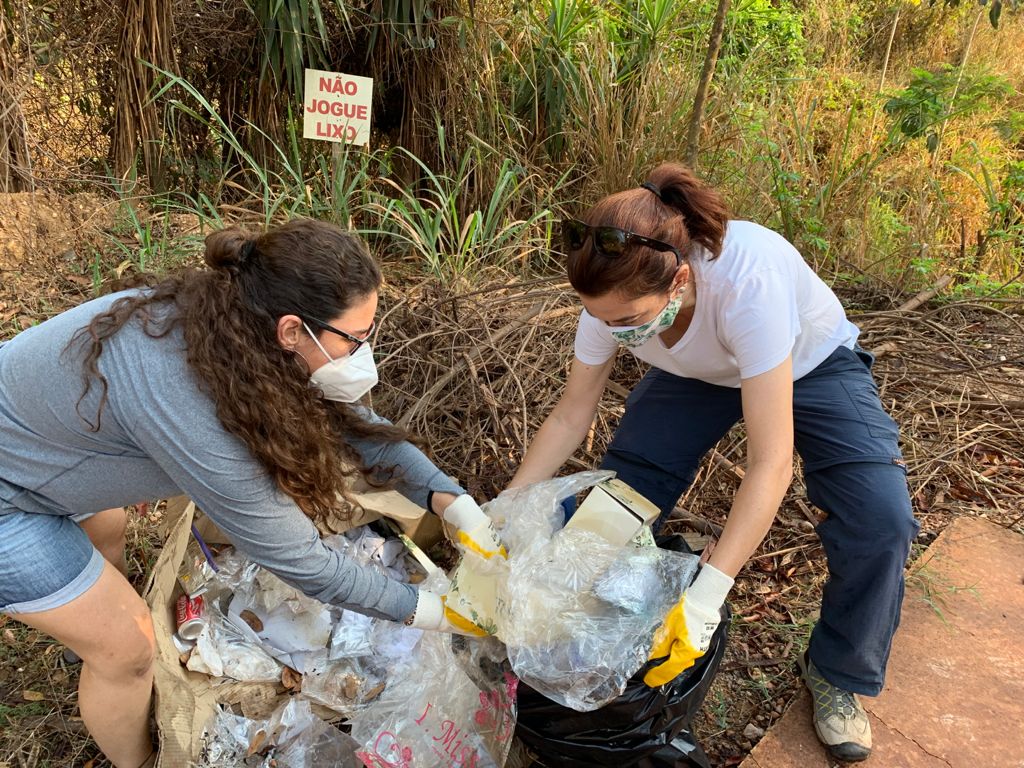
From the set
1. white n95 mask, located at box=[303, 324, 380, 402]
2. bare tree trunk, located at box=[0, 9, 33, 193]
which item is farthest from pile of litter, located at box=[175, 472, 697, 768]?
bare tree trunk, located at box=[0, 9, 33, 193]

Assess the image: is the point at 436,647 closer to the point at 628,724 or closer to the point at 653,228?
the point at 628,724

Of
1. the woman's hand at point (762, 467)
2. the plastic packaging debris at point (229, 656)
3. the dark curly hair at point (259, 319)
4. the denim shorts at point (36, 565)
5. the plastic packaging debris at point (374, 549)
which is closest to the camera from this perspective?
the dark curly hair at point (259, 319)

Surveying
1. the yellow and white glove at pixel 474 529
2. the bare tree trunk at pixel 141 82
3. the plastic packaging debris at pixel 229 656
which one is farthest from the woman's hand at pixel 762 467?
the bare tree trunk at pixel 141 82

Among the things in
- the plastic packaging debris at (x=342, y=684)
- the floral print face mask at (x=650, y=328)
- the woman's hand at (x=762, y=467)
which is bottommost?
the plastic packaging debris at (x=342, y=684)

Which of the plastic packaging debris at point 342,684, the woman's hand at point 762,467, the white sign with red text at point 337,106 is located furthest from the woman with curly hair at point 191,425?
the white sign with red text at point 337,106

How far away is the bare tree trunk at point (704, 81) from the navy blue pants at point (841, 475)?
1954 millimetres

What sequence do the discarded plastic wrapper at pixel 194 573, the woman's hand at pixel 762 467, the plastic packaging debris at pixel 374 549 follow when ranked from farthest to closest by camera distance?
the plastic packaging debris at pixel 374 549
the discarded plastic wrapper at pixel 194 573
the woman's hand at pixel 762 467

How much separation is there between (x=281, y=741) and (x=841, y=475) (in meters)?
1.43

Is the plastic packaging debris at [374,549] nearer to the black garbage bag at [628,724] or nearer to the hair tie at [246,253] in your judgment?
the black garbage bag at [628,724]

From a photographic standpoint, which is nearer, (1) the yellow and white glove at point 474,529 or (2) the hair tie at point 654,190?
(2) the hair tie at point 654,190

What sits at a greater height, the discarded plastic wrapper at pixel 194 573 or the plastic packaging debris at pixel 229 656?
the discarded plastic wrapper at pixel 194 573

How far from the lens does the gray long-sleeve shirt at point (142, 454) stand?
4.03 feet

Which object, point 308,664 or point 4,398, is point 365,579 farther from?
point 4,398

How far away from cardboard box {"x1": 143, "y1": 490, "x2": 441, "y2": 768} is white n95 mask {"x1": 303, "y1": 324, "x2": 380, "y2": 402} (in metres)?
0.57
